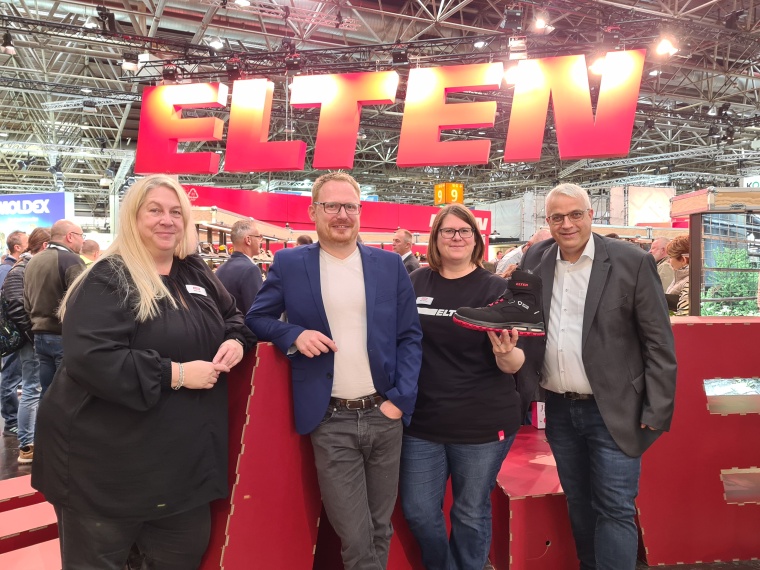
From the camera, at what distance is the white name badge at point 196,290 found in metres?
1.61

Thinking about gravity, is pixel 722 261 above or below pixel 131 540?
above

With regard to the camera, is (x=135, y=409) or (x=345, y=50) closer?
(x=135, y=409)

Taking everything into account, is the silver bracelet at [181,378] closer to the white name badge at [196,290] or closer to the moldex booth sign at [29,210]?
the white name badge at [196,290]

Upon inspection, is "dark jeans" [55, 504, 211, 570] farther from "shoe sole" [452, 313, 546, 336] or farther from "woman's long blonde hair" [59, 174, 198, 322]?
"shoe sole" [452, 313, 546, 336]

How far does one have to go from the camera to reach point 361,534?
5.78 feet

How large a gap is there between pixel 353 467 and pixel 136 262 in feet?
3.14

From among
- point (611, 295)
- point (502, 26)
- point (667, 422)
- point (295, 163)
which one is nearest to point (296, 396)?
point (611, 295)

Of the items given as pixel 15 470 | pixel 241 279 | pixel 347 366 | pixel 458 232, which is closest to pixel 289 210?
pixel 15 470

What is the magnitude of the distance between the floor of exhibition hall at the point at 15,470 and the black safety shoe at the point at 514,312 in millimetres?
1677

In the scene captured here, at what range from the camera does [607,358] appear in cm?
197

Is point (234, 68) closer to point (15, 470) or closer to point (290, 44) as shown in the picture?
point (290, 44)

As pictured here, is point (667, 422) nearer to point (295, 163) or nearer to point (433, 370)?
point (433, 370)

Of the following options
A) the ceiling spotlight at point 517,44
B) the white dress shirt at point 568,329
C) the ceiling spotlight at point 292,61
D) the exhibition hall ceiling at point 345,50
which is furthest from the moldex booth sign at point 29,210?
the white dress shirt at point 568,329

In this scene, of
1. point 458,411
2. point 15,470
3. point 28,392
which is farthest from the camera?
point 28,392
